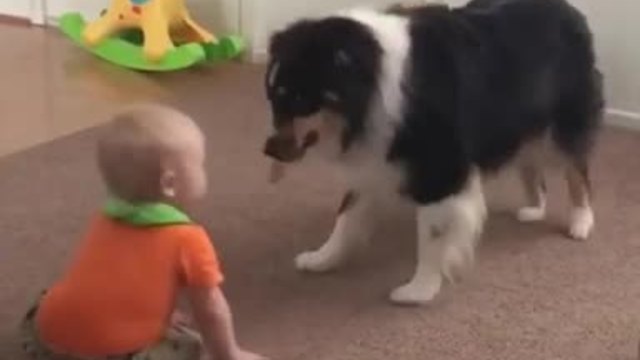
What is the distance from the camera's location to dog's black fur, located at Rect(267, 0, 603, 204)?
6.34ft

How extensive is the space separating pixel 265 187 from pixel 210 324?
901mm

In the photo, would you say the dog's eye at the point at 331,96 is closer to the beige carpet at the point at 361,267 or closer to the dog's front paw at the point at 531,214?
the beige carpet at the point at 361,267

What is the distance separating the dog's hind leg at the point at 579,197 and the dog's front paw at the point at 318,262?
0.49m

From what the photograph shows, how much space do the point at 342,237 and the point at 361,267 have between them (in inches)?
2.7

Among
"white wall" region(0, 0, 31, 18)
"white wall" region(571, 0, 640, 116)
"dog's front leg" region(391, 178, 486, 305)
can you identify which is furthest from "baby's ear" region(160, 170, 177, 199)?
"white wall" region(0, 0, 31, 18)

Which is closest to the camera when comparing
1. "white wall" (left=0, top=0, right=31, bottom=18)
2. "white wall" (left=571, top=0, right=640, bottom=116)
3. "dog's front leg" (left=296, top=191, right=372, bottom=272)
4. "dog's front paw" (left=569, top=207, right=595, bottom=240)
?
"dog's front leg" (left=296, top=191, right=372, bottom=272)

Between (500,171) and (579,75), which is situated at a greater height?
(579,75)

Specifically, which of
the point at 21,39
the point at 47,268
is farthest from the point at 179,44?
the point at 47,268

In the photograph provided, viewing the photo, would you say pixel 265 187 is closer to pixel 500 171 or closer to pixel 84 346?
pixel 500 171

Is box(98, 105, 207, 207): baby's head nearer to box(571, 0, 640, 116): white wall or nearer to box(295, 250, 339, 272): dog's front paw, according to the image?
box(295, 250, 339, 272): dog's front paw

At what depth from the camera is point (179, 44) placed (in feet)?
11.6

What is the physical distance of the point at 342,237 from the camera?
220 cm

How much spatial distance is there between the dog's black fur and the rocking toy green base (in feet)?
4.30

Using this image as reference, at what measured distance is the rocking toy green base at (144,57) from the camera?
340 centimetres
